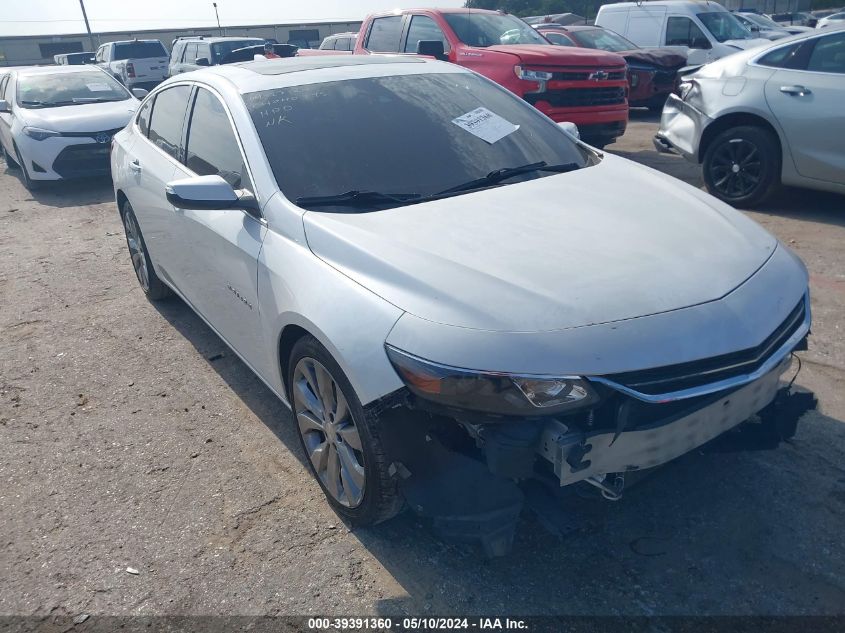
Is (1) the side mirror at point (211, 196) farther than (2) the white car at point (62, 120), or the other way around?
(2) the white car at point (62, 120)

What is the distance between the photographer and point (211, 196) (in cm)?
311

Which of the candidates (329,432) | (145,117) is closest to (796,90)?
(145,117)

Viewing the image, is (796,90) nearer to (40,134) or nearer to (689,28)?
(689,28)

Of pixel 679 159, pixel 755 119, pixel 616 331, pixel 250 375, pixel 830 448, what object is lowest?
pixel 679 159

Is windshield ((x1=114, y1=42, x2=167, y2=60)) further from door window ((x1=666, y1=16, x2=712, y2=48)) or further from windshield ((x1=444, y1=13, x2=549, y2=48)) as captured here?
windshield ((x1=444, y1=13, x2=549, y2=48))

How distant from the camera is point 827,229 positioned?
240 inches

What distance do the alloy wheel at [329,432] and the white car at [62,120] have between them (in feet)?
26.3

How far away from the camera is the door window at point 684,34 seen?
43.3 feet

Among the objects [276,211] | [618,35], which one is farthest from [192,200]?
[618,35]

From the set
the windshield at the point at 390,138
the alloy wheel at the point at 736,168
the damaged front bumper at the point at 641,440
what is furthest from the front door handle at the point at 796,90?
the damaged front bumper at the point at 641,440

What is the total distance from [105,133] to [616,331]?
9163 millimetres

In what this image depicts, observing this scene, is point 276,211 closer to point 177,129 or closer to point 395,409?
point 395,409

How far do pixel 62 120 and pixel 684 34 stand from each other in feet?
35.5

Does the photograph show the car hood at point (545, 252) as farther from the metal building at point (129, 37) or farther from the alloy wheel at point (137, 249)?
the metal building at point (129, 37)
